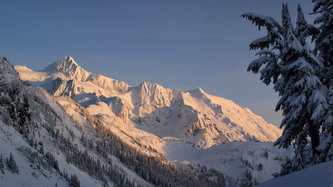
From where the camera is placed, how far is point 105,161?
14988cm

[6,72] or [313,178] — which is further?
[6,72]

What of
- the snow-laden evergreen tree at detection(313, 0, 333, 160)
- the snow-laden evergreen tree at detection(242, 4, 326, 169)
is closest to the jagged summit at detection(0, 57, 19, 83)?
the snow-laden evergreen tree at detection(242, 4, 326, 169)

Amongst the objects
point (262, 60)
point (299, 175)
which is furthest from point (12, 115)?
point (299, 175)

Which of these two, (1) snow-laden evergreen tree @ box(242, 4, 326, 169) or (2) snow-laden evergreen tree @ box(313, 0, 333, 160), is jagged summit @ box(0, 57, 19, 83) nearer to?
(1) snow-laden evergreen tree @ box(242, 4, 326, 169)

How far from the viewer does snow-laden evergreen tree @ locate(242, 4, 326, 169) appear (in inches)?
531

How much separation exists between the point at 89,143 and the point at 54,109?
25559 mm

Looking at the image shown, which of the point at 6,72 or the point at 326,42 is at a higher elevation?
the point at 6,72

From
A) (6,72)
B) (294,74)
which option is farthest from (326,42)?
(6,72)

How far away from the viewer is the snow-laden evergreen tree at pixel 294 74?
44.3 ft

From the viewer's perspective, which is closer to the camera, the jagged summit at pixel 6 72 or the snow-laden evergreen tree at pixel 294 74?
the snow-laden evergreen tree at pixel 294 74

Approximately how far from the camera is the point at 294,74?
14641mm

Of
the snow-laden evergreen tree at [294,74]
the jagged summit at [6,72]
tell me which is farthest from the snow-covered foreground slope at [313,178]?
the jagged summit at [6,72]

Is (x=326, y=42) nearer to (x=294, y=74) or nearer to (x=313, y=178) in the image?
(x=294, y=74)

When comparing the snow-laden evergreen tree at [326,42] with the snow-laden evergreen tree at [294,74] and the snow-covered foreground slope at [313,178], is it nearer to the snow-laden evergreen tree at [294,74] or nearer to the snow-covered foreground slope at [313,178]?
the snow-laden evergreen tree at [294,74]
